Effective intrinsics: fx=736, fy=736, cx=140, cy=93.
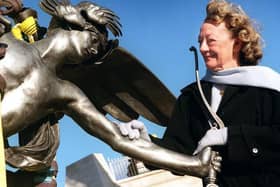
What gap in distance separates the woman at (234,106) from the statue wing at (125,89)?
894 mm

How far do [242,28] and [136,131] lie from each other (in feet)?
2.42

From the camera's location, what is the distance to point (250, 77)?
3004 millimetres

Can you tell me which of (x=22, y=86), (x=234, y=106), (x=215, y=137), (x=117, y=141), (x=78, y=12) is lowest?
(x=117, y=141)

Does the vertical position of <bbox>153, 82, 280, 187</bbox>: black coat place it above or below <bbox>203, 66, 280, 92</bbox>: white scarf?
below

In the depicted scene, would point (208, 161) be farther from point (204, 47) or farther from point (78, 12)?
point (78, 12)

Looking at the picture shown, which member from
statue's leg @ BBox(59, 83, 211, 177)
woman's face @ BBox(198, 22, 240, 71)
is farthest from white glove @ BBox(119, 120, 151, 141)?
woman's face @ BBox(198, 22, 240, 71)

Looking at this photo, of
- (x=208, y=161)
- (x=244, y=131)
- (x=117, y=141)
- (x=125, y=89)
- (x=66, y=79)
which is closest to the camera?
(x=244, y=131)

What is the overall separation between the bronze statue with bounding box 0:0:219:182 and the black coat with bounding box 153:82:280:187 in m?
0.13

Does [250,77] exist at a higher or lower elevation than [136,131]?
higher

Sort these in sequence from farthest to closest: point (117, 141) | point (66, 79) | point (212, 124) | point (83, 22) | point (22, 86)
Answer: point (66, 79) < point (83, 22) < point (117, 141) < point (22, 86) < point (212, 124)

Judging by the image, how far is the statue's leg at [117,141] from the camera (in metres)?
3.32

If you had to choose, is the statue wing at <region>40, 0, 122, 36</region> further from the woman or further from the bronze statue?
the woman

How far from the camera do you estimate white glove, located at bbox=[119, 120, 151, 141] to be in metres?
3.44

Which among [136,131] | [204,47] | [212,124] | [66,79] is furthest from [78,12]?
[212,124]
